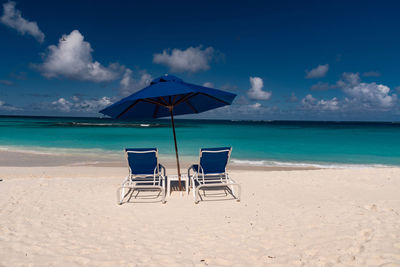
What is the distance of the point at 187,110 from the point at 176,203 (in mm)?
2307

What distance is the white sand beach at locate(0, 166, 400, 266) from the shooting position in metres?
2.64

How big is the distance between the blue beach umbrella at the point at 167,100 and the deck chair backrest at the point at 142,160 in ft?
1.54

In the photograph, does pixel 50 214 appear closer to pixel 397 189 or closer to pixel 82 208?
pixel 82 208

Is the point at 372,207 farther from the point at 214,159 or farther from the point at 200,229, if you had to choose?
the point at 200,229

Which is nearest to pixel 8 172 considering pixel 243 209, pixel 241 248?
pixel 243 209

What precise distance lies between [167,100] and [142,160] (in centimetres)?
145

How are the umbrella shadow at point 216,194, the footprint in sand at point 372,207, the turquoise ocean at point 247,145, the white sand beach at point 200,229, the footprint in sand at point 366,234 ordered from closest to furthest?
1. the white sand beach at point 200,229
2. the footprint in sand at point 366,234
3. the footprint in sand at point 372,207
4. the umbrella shadow at point 216,194
5. the turquoise ocean at point 247,145

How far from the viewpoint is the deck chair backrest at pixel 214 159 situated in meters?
4.79

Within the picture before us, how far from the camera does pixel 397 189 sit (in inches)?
227

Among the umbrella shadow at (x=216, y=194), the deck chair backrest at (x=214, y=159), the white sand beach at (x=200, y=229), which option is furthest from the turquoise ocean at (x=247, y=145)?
the white sand beach at (x=200, y=229)

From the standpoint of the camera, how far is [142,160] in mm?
4812

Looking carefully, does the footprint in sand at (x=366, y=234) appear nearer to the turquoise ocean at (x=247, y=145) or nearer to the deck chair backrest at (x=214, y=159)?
the deck chair backrest at (x=214, y=159)

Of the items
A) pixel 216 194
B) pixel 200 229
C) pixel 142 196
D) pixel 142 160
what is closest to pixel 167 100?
pixel 142 160

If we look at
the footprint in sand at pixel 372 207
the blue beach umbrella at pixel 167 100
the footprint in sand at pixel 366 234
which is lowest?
the footprint in sand at pixel 372 207
